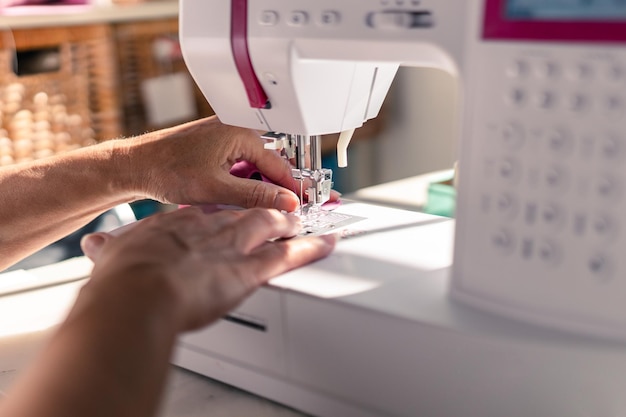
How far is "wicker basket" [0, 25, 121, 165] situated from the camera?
7.25 feet

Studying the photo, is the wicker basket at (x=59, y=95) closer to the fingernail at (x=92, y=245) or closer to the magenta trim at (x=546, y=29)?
the fingernail at (x=92, y=245)

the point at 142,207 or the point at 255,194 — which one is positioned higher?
the point at 255,194

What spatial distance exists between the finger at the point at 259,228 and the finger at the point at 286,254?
0.01m

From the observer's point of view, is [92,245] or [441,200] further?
[441,200]

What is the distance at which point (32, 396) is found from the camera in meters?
0.56

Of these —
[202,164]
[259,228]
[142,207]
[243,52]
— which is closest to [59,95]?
[142,207]

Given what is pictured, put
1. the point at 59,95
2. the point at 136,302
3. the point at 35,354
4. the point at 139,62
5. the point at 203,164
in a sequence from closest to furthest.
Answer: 1. the point at 136,302
2. the point at 35,354
3. the point at 203,164
4. the point at 59,95
5. the point at 139,62

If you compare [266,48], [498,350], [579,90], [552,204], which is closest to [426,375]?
[498,350]

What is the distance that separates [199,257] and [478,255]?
0.92 ft

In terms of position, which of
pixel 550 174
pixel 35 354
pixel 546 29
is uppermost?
pixel 546 29

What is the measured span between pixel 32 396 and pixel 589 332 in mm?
492

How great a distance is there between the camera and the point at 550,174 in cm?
68

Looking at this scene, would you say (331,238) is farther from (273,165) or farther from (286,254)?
(273,165)

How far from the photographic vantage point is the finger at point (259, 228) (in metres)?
0.81
